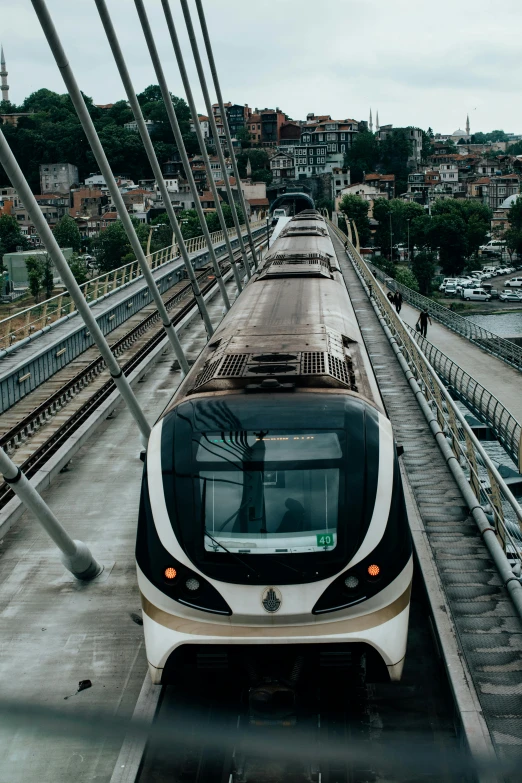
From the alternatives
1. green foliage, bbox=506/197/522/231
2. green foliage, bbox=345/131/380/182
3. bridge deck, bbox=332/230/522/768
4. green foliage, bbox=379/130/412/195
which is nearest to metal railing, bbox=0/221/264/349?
bridge deck, bbox=332/230/522/768

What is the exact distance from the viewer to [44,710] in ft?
4.85

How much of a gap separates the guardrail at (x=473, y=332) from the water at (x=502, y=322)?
249 inches

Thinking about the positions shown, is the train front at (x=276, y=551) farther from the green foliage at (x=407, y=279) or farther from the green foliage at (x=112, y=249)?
the green foliage at (x=407, y=279)

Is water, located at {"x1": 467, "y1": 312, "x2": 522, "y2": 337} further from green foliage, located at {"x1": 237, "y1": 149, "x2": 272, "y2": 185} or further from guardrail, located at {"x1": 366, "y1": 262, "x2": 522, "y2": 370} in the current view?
green foliage, located at {"x1": 237, "y1": 149, "x2": 272, "y2": 185}

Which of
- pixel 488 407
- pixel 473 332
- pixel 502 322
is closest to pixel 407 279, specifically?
pixel 502 322

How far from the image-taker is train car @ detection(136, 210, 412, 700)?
6324 millimetres

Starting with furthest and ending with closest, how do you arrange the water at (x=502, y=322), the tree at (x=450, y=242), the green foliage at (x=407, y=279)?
1. the tree at (x=450, y=242)
2. the green foliage at (x=407, y=279)
3. the water at (x=502, y=322)

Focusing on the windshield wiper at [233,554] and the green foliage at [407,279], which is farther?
the green foliage at [407,279]

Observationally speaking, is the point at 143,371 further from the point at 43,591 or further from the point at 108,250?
the point at 108,250

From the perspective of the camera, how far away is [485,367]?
1465 inches

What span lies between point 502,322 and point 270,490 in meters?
67.2

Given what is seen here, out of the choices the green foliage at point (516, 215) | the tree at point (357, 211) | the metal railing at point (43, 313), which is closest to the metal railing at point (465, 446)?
the metal railing at point (43, 313)

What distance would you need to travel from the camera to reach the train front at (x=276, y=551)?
249 inches

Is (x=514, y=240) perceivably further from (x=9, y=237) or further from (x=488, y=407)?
(x=488, y=407)
